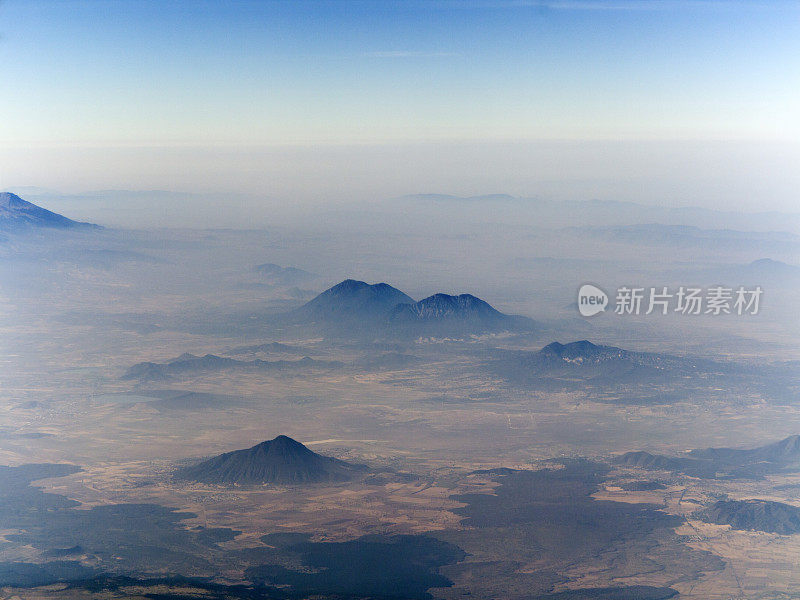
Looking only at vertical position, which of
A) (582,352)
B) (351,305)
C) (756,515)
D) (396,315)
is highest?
(351,305)

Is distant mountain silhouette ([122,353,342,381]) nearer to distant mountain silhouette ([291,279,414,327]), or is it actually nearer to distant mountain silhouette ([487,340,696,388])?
distant mountain silhouette ([291,279,414,327])

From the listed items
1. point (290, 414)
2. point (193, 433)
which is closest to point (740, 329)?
point (290, 414)

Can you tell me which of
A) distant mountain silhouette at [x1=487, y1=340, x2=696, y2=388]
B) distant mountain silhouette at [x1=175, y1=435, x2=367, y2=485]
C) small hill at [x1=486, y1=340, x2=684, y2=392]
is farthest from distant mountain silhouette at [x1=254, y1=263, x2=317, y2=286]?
distant mountain silhouette at [x1=175, y1=435, x2=367, y2=485]

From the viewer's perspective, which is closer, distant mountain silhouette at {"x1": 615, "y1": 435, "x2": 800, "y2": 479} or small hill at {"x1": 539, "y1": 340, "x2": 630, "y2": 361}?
distant mountain silhouette at {"x1": 615, "y1": 435, "x2": 800, "y2": 479}

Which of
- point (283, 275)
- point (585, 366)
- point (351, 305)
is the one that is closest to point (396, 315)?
point (351, 305)

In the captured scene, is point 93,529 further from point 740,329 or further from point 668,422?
point 740,329

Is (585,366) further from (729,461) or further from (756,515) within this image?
(756,515)
